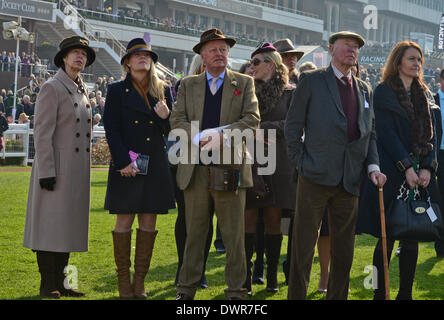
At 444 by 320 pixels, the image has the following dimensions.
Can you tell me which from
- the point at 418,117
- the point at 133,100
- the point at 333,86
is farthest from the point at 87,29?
the point at 333,86

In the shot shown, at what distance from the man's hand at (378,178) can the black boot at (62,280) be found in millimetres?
2440

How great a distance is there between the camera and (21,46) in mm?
38844

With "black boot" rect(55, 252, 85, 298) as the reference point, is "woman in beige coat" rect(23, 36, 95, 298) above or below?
above

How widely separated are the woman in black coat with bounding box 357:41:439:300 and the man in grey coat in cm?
43

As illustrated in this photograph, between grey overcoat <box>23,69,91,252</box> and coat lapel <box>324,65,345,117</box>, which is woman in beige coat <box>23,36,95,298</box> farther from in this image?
coat lapel <box>324,65,345,117</box>

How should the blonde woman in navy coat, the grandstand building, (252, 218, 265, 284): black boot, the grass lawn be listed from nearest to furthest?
the blonde woman in navy coat, the grass lawn, (252, 218, 265, 284): black boot, the grandstand building

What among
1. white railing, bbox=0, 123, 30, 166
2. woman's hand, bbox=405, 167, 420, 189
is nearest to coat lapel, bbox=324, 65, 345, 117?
woman's hand, bbox=405, 167, 420, 189

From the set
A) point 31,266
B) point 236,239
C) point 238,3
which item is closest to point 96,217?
point 31,266

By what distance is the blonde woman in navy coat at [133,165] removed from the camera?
5418 mm

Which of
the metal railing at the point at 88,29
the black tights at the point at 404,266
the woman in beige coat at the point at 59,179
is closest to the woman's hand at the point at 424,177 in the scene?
the black tights at the point at 404,266

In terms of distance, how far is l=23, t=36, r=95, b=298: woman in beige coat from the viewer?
5.50 metres

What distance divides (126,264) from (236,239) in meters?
0.90

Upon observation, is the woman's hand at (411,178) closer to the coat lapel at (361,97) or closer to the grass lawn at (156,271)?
the coat lapel at (361,97)

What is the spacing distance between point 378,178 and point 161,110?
5.71 ft
